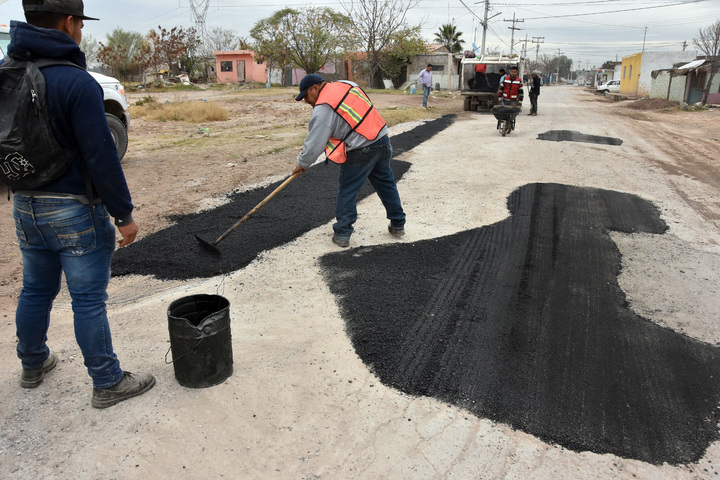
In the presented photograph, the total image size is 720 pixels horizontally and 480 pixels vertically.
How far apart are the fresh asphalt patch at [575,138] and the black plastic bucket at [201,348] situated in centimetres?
1042

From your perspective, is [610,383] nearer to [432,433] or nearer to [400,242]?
[432,433]

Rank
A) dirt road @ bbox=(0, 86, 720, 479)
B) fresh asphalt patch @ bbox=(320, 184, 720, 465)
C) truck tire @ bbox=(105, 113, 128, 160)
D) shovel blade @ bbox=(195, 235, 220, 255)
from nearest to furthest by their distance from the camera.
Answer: dirt road @ bbox=(0, 86, 720, 479) → fresh asphalt patch @ bbox=(320, 184, 720, 465) → shovel blade @ bbox=(195, 235, 220, 255) → truck tire @ bbox=(105, 113, 128, 160)

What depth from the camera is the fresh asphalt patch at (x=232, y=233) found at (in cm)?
430

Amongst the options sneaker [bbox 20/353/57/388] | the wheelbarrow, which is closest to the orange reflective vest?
sneaker [bbox 20/353/57/388]

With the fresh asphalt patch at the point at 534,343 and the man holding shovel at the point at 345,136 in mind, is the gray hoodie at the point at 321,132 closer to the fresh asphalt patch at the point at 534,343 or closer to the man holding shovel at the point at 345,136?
the man holding shovel at the point at 345,136

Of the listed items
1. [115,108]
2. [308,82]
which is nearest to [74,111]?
[308,82]

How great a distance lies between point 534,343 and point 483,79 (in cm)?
1723

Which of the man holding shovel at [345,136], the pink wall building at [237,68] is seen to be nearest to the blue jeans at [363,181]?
the man holding shovel at [345,136]

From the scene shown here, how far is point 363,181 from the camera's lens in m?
4.52

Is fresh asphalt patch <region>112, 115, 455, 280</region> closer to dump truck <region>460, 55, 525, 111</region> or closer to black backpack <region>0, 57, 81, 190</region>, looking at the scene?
black backpack <region>0, 57, 81, 190</region>

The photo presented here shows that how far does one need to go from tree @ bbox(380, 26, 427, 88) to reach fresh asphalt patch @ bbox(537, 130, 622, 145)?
21444mm

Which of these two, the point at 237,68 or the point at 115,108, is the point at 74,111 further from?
the point at 237,68

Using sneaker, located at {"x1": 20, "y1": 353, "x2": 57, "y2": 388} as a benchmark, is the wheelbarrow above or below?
above

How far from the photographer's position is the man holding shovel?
4.18 metres
